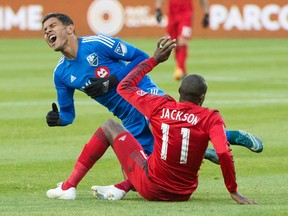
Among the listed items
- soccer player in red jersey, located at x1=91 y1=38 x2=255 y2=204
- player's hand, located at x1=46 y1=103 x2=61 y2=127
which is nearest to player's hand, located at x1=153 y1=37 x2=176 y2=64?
soccer player in red jersey, located at x1=91 y1=38 x2=255 y2=204

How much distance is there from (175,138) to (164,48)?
2.65ft

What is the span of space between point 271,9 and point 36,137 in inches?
944

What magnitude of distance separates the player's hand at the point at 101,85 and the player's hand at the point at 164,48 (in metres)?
1.08

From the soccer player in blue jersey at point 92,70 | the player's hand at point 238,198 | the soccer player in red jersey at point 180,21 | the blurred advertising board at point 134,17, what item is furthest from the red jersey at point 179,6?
the player's hand at point 238,198

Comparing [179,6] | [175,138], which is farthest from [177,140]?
[179,6]

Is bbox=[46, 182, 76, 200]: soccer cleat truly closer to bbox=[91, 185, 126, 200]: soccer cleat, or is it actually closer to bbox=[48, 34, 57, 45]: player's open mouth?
bbox=[91, 185, 126, 200]: soccer cleat

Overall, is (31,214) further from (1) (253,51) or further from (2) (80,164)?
(1) (253,51)

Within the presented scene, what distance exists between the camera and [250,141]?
930 centimetres

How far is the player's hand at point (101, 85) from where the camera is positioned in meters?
10.0

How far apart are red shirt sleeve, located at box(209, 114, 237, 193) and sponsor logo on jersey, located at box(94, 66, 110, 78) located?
1.83 m

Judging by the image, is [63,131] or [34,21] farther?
[34,21]

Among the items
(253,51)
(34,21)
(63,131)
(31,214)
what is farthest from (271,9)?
(31,214)

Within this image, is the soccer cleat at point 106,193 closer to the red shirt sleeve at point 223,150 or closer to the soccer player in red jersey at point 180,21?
the red shirt sleeve at point 223,150

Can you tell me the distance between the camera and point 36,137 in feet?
46.0
